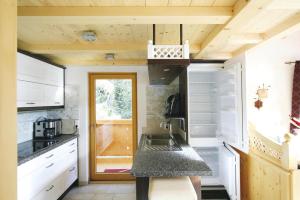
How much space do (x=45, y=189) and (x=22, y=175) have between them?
0.62m

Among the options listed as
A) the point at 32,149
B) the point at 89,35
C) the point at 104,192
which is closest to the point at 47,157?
the point at 32,149

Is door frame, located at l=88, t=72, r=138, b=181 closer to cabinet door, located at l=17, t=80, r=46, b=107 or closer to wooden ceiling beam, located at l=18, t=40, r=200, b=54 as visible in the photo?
cabinet door, located at l=17, t=80, r=46, b=107

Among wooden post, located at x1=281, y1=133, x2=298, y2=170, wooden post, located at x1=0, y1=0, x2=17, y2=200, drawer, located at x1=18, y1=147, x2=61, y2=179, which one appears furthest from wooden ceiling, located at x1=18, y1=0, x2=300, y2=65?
drawer, located at x1=18, y1=147, x2=61, y2=179

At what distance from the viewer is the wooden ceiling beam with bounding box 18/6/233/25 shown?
1681 millimetres

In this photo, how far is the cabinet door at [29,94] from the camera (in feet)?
8.45

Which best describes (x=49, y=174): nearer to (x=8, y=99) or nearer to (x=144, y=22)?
(x=144, y=22)

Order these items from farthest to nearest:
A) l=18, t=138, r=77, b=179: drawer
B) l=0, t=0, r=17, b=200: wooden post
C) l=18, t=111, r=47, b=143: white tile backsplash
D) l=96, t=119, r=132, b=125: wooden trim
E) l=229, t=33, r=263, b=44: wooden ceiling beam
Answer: l=96, t=119, r=132, b=125: wooden trim, l=18, t=111, r=47, b=143: white tile backsplash, l=229, t=33, r=263, b=44: wooden ceiling beam, l=18, t=138, r=77, b=179: drawer, l=0, t=0, r=17, b=200: wooden post

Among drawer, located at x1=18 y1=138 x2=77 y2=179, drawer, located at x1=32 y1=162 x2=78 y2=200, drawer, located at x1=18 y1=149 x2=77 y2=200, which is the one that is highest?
drawer, located at x1=18 y1=138 x2=77 y2=179

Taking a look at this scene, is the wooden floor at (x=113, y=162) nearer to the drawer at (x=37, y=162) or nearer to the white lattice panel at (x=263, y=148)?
the drawer at (x=37, y=162)

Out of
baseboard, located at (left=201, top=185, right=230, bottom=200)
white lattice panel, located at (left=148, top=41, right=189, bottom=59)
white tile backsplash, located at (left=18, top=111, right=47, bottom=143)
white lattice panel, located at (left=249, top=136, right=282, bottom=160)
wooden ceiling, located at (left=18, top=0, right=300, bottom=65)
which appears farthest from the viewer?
baseboard, located at (left=201, top=185, right=230, bottom=200)

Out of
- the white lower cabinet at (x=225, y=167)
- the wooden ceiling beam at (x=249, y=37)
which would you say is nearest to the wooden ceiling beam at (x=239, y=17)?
the wooden ceiling beam at (x=249, y=37)

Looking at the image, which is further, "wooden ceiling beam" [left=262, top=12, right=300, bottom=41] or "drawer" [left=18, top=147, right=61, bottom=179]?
"drawer" [left=18, top=147, right=61, bottom=179]

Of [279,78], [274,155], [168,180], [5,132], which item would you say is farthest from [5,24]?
[279,78]

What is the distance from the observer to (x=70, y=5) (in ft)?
5.50
